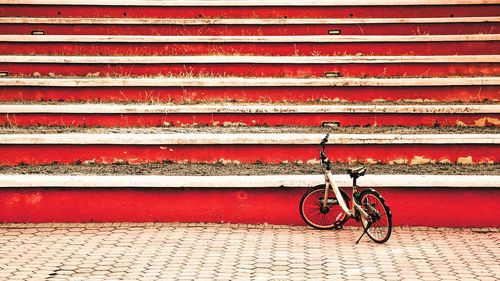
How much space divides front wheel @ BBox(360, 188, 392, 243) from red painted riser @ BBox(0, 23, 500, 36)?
5.13 metres

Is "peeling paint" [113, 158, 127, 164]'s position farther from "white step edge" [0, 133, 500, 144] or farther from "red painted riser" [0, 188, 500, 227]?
"red painted riser" [0, 188, 500, 227]

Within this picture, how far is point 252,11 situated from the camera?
1290 cm

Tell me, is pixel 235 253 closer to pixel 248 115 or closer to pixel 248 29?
pixel 248 115

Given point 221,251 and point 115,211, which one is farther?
point 115,211

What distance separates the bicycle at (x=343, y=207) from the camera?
293 inches

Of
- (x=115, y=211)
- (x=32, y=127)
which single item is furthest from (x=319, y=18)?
Answer: (x=115, y=211)

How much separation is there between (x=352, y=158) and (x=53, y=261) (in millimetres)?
3728

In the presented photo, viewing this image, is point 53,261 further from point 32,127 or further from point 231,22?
point 231,22

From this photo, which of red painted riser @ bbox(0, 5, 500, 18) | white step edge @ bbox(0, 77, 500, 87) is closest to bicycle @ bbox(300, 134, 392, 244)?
white step edge @ bbox(0, 77, 500, 87)

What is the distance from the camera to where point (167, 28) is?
40.6 feet

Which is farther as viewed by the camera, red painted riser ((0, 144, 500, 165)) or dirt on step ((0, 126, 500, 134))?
dirt on step ((0, 126, 500, 134))

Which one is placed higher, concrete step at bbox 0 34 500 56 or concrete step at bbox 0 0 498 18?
concrete step at bbox 0 0 498 18

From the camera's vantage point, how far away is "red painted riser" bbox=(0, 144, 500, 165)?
9.06 meters

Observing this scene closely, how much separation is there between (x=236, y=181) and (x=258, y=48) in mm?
4278
